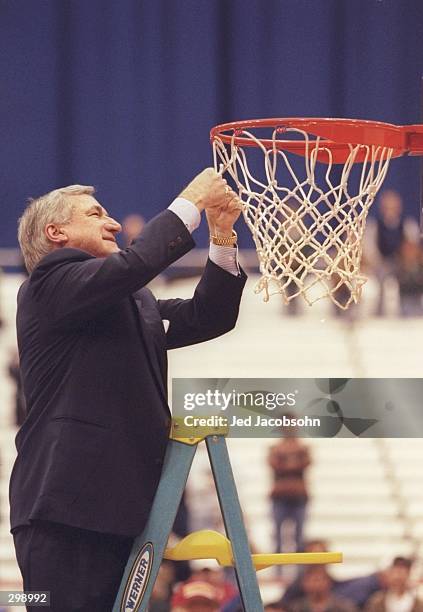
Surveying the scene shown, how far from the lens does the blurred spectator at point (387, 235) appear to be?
4.28 m

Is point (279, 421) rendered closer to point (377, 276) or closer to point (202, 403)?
point (202, 403)

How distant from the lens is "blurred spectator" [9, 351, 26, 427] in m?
4.68

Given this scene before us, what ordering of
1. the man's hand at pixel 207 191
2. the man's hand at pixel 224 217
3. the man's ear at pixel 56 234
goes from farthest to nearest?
the man's hand at pixel 224 217 < the man's ear at pixel 56 234 < the man's hand at pixel 207 191

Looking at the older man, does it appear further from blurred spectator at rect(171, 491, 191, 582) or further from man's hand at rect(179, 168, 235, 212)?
blurred spectator at rect(171, 491, 191, 582)

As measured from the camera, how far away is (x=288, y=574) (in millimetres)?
4590

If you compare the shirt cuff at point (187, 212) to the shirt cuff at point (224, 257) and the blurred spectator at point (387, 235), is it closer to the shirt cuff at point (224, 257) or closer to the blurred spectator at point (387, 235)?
the shirt cuff at point (224, 257)

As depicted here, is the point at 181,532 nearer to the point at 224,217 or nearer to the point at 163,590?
the point at 163,590

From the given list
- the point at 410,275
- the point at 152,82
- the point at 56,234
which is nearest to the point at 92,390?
the point at 56,234

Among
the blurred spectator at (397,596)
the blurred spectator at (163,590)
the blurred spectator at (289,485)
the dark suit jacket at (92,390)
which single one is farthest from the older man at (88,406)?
the blurred spectator at (397,596)

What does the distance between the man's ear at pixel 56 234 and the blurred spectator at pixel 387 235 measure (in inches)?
76.5

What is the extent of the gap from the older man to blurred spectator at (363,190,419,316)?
1743mm

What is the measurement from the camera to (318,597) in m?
4.46

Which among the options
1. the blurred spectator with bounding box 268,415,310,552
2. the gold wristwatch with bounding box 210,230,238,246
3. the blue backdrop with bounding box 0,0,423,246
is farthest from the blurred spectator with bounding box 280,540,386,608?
the gold wristwatch with bounding box 210,230,238,246

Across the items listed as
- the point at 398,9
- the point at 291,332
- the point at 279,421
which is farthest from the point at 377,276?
the point at 398,9
